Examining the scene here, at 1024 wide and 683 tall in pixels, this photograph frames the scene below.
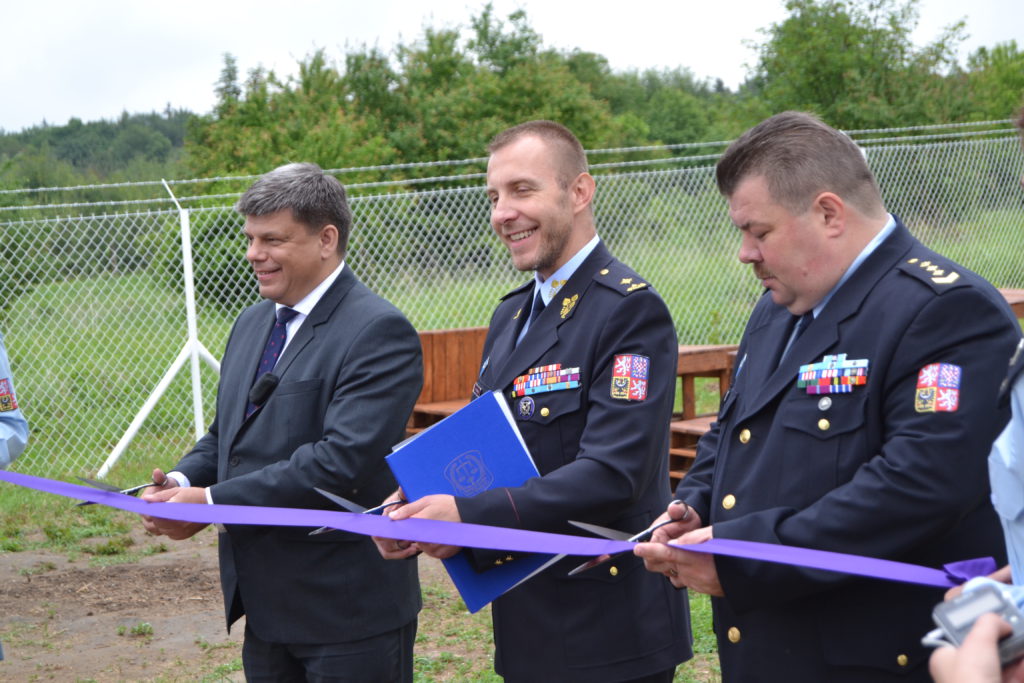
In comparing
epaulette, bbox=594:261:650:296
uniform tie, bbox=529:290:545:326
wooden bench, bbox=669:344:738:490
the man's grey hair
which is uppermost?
the man's grey hair

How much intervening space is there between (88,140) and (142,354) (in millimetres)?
12242

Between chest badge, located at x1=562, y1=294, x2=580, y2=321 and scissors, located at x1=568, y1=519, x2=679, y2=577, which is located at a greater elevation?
chest badge, located at x1=562, y1=294, x2=580, y2=321

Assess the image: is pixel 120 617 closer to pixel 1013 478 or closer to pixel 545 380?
pixel 545 380

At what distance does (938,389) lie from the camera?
2180 mm

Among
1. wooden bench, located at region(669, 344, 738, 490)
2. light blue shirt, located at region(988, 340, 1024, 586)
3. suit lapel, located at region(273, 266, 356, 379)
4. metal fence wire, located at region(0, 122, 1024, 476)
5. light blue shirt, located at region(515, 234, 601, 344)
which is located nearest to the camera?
light blue shirt, located at region(988, 340, 1024, 586)

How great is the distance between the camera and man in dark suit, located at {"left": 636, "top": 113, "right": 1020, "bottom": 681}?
2.19 meters

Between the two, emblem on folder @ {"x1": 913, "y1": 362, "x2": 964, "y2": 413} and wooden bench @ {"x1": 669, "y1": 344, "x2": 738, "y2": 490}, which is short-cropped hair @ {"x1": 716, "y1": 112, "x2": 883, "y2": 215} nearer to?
emblem on folder @ {"x1": 913, "y1": 362, "x2": 964, "y2": 413}

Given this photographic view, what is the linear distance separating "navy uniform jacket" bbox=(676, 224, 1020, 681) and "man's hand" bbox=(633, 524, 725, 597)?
0.03 metres

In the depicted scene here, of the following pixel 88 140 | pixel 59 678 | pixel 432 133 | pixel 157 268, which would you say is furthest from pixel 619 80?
pixel 59 678

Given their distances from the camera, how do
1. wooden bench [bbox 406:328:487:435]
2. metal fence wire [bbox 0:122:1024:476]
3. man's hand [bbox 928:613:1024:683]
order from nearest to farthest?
1. man's hand [bbox 928:613:1024:683]
2. wooden bench [bbox 406:328:487:435]
3. metal fence wire [bbox 0:122:1024:476]

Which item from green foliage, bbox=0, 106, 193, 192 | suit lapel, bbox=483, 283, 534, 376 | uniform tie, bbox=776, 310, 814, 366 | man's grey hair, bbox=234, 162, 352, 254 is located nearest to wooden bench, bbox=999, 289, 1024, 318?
suit lapel, bbox=483, 283, 534, 376

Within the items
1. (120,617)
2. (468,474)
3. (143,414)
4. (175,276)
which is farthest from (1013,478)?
(175,276)

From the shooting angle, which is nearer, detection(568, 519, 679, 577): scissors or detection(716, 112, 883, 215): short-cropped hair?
detection(716, 112, 883, 215): short-cropped hair

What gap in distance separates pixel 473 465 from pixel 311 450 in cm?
55
